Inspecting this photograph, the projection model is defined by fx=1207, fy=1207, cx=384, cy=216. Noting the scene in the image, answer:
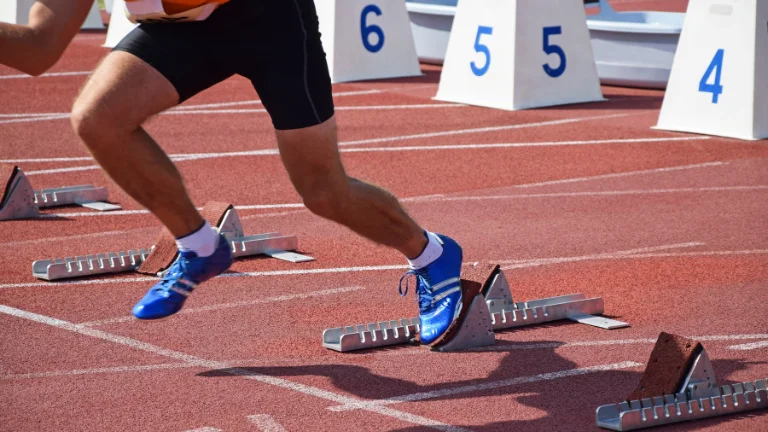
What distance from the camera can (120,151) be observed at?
429cm

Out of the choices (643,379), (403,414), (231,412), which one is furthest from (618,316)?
(231,412)

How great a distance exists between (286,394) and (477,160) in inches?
221

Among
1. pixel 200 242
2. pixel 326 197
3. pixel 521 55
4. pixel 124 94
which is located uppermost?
pixel 124 94

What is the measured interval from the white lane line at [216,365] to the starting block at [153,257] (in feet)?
1.83

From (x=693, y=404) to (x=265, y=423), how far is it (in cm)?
149

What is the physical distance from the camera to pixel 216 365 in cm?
486

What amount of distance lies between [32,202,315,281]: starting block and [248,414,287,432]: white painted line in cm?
212

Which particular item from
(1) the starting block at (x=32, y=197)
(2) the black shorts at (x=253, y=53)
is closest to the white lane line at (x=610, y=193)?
(1) the starting block at (x=32, y=197)

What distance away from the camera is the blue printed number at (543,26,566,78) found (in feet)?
39.8

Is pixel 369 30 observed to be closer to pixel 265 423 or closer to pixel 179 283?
pixel 179 283

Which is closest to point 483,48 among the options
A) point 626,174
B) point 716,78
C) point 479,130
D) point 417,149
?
point 479,130

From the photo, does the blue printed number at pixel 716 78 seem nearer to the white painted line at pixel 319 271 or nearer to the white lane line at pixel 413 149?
the white lane line at pixel 413 149

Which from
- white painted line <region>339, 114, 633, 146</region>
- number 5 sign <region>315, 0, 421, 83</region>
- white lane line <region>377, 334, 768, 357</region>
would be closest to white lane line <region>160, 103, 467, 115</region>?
white painted line <region>339, 114, 633, 146</region>

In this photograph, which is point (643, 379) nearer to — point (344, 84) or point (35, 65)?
point (35, 65)
